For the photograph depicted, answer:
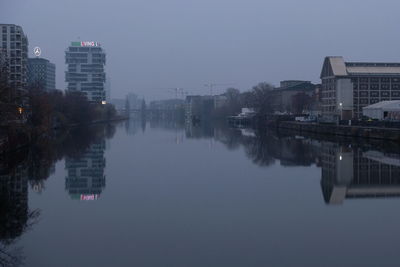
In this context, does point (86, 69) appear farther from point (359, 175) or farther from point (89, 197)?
point (89, 197)

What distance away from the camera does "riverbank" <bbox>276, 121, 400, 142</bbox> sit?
25130 mm

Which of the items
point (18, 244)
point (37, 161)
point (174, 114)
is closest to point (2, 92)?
point (37, 161)

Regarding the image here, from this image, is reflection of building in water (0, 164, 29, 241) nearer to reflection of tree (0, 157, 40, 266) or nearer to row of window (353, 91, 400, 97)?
reflection of tree (0, 157, 40, 266)

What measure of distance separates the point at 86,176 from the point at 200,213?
5.98 m

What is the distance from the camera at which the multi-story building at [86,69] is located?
Result: 8669 centimetres

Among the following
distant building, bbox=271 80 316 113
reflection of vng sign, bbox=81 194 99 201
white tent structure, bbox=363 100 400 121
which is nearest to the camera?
reflection of vng sign, bbox=81 194 99 201

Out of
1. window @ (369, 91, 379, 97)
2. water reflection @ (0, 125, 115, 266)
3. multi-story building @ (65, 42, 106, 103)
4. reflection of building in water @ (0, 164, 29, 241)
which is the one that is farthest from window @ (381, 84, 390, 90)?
multi-story building @ (65, 42, 106, 103)

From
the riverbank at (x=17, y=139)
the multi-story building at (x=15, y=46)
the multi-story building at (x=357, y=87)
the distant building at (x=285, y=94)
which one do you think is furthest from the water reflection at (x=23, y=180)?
the distant building at (x=285, y=94)

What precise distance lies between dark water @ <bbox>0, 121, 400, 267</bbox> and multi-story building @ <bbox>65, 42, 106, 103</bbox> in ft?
235

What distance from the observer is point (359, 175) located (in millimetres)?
13711

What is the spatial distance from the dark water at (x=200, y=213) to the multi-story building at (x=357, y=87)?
2899 centimetres

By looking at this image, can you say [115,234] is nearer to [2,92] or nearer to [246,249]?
[246,249]

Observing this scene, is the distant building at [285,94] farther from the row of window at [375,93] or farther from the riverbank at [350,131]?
the riverbank at [350,131]

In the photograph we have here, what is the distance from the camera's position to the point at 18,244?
6840 mm
